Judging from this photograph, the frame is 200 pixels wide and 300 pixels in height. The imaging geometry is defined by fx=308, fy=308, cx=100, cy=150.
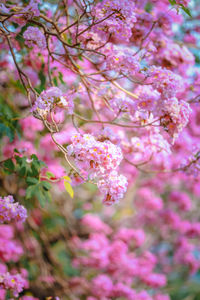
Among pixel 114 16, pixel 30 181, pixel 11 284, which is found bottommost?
pixel 11 284

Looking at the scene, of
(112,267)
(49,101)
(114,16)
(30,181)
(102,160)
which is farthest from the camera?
(112,267)

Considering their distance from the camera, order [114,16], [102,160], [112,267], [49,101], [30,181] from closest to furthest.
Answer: [102,160], [49,101], [114,16], [30,181], [112,267]

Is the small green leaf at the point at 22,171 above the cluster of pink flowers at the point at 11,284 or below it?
above

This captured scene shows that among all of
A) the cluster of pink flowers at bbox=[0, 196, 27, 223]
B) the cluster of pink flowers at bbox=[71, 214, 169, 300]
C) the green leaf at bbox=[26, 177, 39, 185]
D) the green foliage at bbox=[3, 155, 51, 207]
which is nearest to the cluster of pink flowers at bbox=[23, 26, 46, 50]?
the green foliage at bbox=[3, 155, 51, 207]

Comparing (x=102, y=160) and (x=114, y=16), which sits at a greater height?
(x=114, y=16)

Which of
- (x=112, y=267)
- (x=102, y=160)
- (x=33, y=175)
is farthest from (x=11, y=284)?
(x=112, y=267)

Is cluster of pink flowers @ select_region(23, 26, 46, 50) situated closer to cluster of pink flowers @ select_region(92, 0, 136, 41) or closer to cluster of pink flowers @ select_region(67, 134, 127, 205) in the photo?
cluster of pink flowers @ select_region(92, 0, 136, 41)

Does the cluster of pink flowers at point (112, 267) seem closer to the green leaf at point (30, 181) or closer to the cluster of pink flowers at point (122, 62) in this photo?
the green leaf at point (30, 181)

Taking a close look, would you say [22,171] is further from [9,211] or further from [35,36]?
[35,36]

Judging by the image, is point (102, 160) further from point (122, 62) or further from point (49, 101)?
point (122, 62)

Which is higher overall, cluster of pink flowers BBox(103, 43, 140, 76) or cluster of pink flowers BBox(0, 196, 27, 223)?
cluster of pink flowers BBox(103, 43, 140, 76)

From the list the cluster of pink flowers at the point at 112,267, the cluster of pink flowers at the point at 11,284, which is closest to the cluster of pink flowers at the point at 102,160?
the cluster of pink flowers at the point at 11,284

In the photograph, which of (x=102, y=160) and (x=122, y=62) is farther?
(x=122, y=62)

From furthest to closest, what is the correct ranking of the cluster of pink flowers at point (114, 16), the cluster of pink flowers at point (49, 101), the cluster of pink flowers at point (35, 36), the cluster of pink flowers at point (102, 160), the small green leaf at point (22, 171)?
the small green leaf at point (22, 171)
the cluster of pink flowers at point (35, 36)
the cluster of pink flowers at point (114, 16)
the cluster of pink flowers at point (49, 101)
the cluster of pink flowers at point (102, 160)
